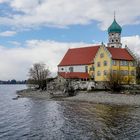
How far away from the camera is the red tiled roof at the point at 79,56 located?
89300 mm

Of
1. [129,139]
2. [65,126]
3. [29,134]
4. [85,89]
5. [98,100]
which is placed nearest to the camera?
[129,139]

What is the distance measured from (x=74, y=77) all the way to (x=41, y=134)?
2122 inches

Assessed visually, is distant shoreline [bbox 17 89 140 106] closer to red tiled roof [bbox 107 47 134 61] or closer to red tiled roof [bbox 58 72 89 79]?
red tiled roof [bbox 58 72 89 79]

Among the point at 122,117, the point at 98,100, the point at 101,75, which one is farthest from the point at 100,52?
the point at 122,117

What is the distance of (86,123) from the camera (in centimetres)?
3488

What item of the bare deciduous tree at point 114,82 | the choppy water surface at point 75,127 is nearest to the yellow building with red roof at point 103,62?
the bare deciduous tree at point 114,82

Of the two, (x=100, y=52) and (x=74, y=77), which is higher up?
(x=100, y=52)

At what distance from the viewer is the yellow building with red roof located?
77644 mm

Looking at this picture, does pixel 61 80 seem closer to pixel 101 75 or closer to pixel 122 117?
pixel 101 75

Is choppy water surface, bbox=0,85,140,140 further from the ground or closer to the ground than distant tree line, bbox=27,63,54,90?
closer to the ground

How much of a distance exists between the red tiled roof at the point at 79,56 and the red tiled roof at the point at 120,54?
929cm

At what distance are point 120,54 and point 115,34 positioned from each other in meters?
9.98

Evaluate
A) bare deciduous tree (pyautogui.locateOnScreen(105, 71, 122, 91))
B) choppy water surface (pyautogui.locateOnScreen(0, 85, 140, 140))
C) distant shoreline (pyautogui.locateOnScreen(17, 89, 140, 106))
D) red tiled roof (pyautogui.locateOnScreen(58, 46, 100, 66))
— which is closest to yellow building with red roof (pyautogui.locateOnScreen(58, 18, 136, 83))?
red tiled roof (pyautogui.locateOnScreen(58, 46, 100, 66))

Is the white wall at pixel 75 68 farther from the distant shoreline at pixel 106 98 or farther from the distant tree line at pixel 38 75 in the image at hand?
the distant shoreline at pixel 106 98
